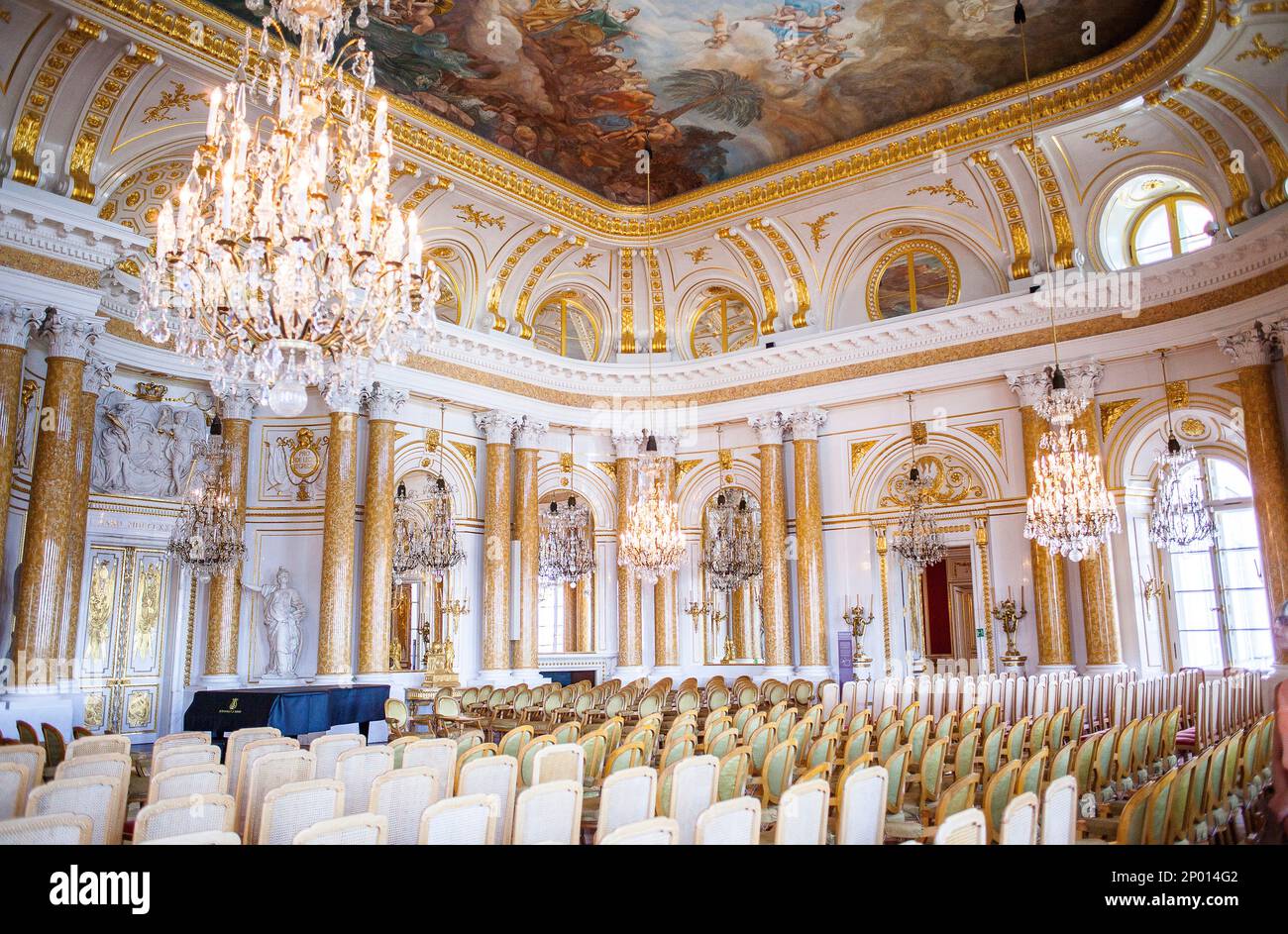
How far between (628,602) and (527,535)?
2.59m

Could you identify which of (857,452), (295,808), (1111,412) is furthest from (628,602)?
(295,808)

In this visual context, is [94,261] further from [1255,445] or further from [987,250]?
[1255,445]

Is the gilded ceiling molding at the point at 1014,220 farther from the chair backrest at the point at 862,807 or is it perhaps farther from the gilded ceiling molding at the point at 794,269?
the chair backrest at the point at 862,807

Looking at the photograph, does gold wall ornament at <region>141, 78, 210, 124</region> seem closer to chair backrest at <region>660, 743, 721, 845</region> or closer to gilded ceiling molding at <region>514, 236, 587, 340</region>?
gilded ceiling molding at <region>514, 236, 587, 340</region>

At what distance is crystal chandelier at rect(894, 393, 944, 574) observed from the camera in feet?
46.7

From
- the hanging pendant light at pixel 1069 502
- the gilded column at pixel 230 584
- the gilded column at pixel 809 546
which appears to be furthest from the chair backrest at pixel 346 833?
the gilded column at pixel 809 546

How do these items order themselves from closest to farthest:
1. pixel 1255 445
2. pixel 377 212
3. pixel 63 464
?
pixel 377 212 → pixel 63 464 → pixel 1255 445

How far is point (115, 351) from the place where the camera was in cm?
1271

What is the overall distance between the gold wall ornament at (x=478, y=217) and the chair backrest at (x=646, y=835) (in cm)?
1332

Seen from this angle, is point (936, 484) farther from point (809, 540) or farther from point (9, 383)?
point (9, 383)

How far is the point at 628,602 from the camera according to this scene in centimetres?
1758
